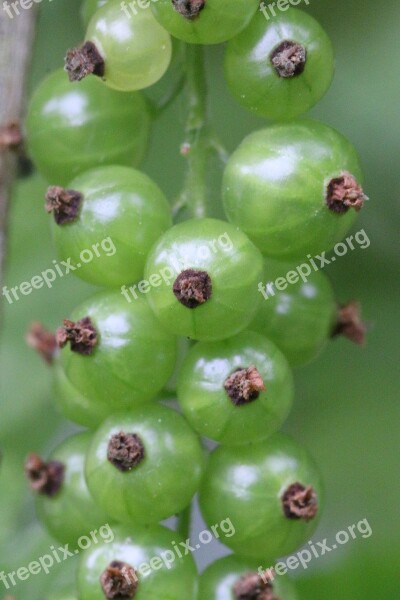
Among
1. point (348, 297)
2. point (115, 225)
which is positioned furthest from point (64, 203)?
point (348, 297)

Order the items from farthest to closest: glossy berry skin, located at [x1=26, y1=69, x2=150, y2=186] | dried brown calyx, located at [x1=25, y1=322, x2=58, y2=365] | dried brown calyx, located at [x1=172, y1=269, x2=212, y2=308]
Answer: dried brown calyx, located at [x1=25, y1=322, x2=58, y2=365] < glossy berry skin, located at [x1=26, y1=69, x2=150, y2=186] < dried brown calyx, located at [x1=172, y1=269, x2=212, y2=308]

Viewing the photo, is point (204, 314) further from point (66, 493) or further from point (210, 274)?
point (66, 493)

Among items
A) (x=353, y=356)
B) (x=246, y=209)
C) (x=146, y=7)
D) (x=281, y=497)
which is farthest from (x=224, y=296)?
(x=353, y=356)

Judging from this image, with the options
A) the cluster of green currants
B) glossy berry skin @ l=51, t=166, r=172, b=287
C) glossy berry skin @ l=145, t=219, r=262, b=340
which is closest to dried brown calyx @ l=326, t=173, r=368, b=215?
the cluster of green currants

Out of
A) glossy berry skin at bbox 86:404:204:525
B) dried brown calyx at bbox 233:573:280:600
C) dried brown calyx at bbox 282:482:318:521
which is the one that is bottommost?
dried brown calyx at bbox 233:573:280:600

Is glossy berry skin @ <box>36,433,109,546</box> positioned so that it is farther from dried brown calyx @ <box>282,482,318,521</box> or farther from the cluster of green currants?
dried brown calyx @ <box>282,482,318,521</box>

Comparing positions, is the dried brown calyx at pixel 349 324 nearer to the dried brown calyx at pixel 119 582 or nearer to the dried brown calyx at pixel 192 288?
the dried brown calyx at pixel 192 288

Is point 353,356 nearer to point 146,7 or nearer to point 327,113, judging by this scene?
point 327,113
